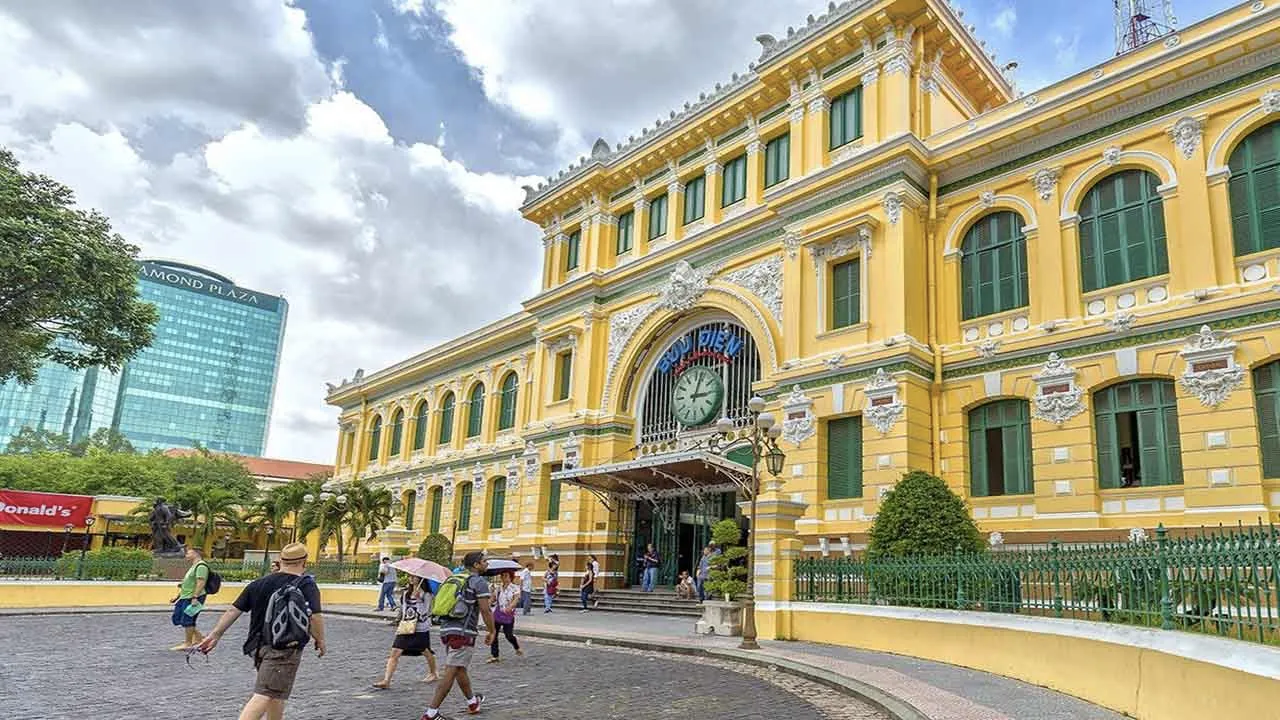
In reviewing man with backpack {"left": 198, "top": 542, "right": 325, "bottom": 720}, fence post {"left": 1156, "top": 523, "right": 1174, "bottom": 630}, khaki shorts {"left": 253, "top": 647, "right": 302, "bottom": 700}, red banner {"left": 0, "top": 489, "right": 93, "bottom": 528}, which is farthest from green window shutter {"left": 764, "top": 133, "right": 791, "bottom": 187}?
red banner {"left": 0, "top": 489, "right": 93, "bottom": 528}

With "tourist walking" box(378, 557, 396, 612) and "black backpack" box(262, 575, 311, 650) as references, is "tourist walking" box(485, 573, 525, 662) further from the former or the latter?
"tourist walking" box(378, 557, 396, 612)

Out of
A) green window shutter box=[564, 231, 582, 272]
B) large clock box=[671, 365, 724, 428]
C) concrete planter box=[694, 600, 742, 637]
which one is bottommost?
→ concrete planter box=[694, 600, 742, 637]

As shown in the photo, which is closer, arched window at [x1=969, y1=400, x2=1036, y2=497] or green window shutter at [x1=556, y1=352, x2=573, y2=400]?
arched window at [x1=969, y1=400, x2=1036, y2=497]

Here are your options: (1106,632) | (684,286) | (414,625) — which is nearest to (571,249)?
(684,286)

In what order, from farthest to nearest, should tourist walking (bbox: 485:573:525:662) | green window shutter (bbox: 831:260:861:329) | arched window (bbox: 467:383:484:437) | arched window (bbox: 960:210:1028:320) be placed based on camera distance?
arched window (bbox: 467:383:484:437) → green window shutter (bbox: 831:260:861:329) → arched window (bbox: 960:210:1028:320) → tourist walking (bbox: 485:573:525:662)

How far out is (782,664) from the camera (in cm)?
1155

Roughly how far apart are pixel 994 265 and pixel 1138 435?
15.9ft

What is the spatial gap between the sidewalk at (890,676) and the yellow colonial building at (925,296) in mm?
4945

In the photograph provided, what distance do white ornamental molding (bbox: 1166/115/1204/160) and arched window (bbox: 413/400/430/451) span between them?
3155 cm

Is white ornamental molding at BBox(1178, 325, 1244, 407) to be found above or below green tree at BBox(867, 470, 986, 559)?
above

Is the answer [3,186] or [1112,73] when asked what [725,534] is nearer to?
[1112,73]

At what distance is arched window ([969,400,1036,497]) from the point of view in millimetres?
17473

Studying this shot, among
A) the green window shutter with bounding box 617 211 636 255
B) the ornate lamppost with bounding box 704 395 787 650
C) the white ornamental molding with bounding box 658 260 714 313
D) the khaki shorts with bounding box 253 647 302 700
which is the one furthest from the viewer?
the green window shutter with bounding box 617 211 636 255

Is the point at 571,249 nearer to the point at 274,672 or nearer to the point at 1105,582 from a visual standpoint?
the point at 1105,582
